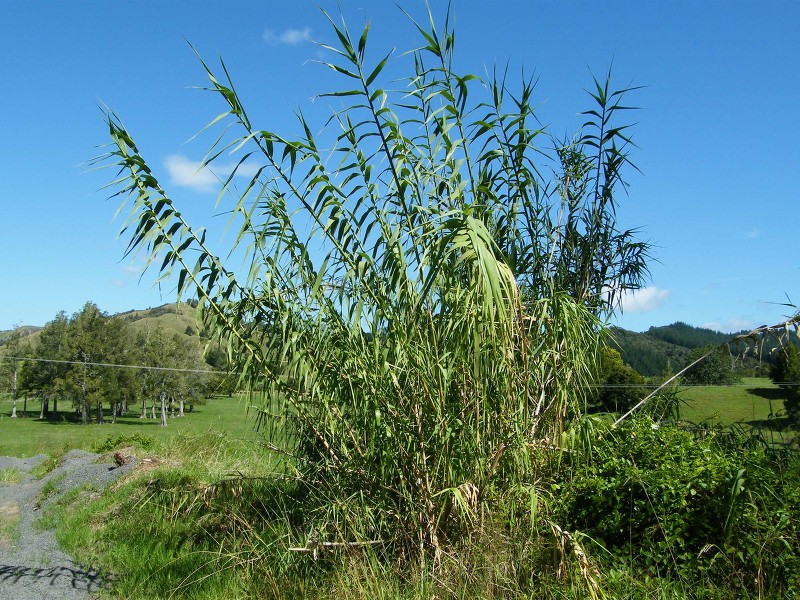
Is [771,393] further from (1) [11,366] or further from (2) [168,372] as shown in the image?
(1) [11,366]

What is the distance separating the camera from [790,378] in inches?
314

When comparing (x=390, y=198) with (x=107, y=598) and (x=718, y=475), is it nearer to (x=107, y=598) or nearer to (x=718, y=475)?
(x=718, y=475)

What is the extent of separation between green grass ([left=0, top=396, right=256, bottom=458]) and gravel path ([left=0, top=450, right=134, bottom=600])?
4.70 feet

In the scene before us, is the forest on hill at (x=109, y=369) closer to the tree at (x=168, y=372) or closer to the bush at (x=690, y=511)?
the tree at (x=168, y=372)

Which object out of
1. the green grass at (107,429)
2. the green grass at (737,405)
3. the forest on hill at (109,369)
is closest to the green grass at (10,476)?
the green grass at (107,429)

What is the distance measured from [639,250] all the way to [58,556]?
596 centimetres

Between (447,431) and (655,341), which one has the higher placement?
(655,341)

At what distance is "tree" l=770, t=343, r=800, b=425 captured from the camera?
18.9 ft

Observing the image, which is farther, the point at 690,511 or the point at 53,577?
the point at 53,577

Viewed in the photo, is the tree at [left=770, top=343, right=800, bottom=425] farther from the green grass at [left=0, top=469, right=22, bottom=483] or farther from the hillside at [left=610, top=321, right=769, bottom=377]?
the green grass at [left=0, top=469, right=22, bottom=483]

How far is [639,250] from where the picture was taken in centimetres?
577

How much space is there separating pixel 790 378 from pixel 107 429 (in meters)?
29.3

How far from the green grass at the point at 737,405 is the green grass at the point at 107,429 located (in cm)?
408

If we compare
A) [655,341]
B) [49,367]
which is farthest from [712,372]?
[49,367]
